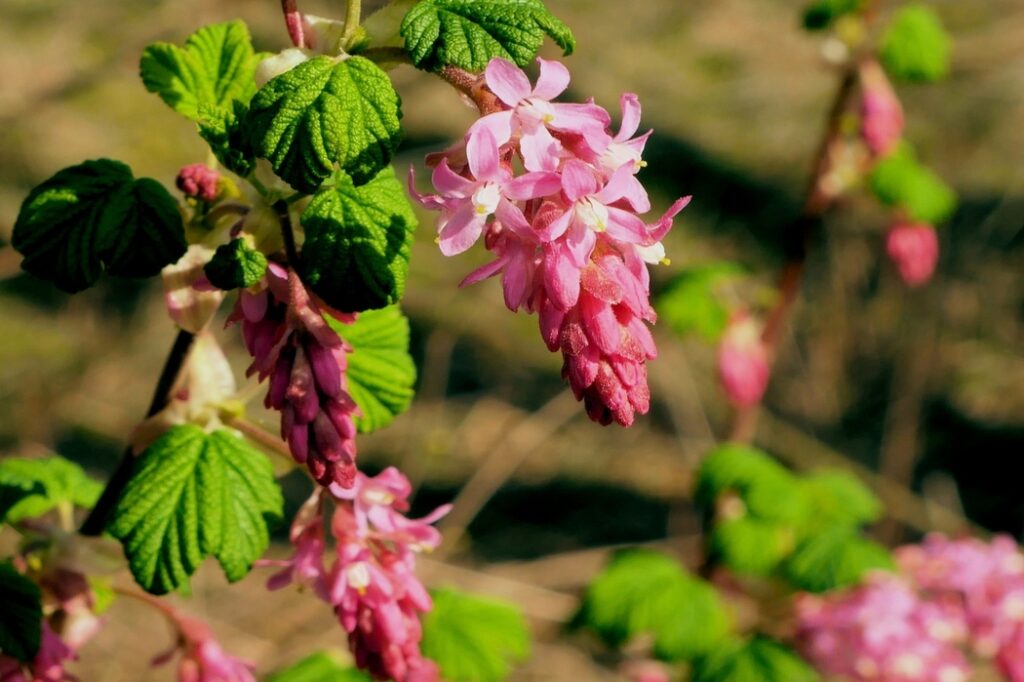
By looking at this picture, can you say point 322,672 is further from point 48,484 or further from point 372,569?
point 372,569

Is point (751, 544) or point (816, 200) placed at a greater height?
point (816, 200)

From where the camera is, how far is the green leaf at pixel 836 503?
115 inches

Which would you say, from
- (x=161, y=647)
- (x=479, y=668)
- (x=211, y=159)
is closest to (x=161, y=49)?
(x=211, y=159)

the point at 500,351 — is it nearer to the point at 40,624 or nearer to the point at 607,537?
the point at 607,537

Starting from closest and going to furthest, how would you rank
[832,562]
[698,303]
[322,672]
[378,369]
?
1. [378,369]
2. [322,672]
3. [832,562]
4. [698,303]

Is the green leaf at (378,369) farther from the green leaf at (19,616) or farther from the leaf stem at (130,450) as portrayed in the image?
the green leaf at (19,616)

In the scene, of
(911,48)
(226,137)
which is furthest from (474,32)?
(911,48)

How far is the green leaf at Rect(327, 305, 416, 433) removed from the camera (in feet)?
4.56

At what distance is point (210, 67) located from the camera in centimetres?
125

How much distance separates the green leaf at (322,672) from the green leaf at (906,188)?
176 centimetres

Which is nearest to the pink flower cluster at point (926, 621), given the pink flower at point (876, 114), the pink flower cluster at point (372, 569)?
the pink flower at point (876, 114)

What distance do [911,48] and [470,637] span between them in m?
1.81

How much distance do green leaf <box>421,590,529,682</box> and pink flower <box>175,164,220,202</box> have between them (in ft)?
4.63

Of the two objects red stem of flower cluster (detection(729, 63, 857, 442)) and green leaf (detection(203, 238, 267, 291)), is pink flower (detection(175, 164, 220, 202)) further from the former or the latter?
red stem of flower cluster (detection(729, 63, 857, 442))
